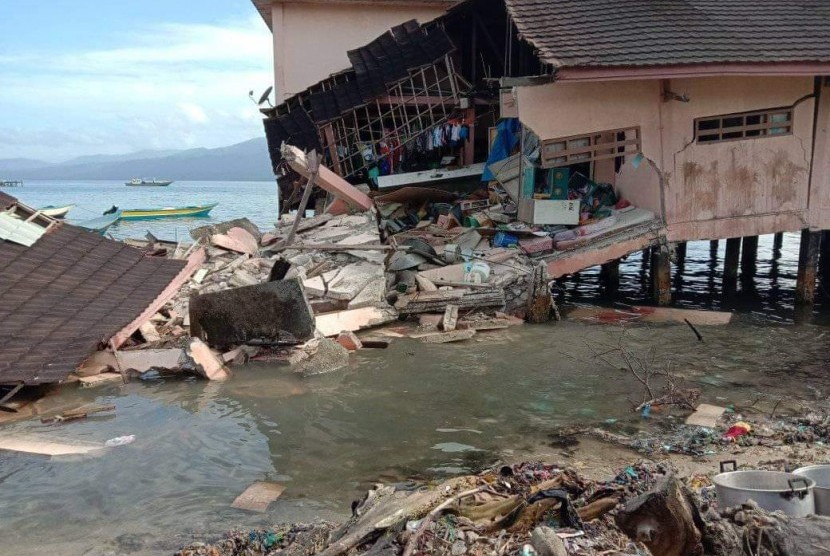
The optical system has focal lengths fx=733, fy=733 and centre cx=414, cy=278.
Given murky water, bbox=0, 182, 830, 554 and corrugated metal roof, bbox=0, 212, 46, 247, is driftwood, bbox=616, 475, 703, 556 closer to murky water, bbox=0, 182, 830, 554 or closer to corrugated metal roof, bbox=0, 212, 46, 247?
murky water, bbox=0, 182, 830, 554

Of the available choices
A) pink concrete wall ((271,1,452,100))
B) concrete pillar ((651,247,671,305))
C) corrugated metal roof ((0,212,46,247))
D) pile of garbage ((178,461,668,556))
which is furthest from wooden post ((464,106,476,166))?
pile of garbage ((178,461,668,556))

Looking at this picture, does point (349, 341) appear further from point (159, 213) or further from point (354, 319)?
point (159, 213)

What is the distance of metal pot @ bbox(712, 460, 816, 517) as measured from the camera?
480 centimetres

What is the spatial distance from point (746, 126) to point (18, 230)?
44.2 feet

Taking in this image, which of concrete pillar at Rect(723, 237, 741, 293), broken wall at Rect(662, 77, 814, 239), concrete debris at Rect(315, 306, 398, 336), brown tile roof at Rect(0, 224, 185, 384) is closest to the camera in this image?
brown tile roof at Rect(0, 224, 185, 384)

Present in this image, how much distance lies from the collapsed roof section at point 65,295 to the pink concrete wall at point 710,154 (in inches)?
308

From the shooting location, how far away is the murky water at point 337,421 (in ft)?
21.4

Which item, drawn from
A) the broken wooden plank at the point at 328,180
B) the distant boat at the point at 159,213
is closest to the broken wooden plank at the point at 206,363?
the broken wooden plank at the point at 328,180

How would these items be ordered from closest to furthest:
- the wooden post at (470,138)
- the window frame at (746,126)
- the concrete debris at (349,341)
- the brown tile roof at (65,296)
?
the brown tile roof at (65,296), the concrete debris at (349,341), the window frame at (746,126), the wooden post at (470,138)

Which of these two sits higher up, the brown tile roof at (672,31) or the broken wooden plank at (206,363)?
the brown tile roof at (672,31)

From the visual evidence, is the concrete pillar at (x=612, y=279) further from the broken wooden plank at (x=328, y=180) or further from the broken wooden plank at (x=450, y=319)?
the broken wooden plank at (x=328, y=180)

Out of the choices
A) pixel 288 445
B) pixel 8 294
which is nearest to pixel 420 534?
pixel 288 445

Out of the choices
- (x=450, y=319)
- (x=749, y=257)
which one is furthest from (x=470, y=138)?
(x=749, y=257)

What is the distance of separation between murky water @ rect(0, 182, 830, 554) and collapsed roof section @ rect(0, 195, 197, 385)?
0.77 m
